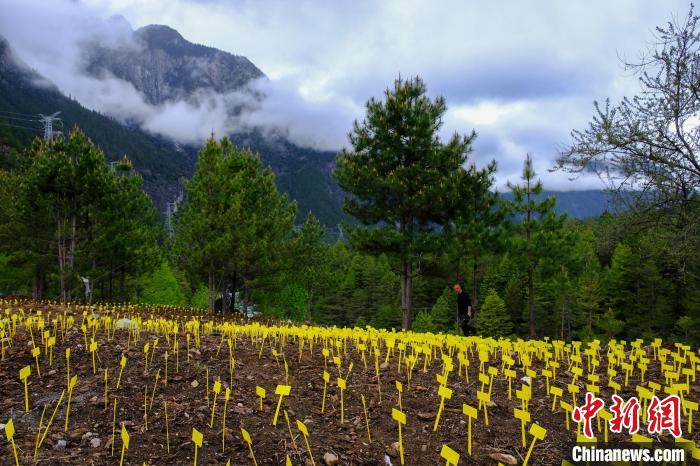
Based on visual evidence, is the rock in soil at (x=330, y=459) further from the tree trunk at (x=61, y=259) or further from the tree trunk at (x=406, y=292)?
the tree trunk at (x=61, y=259)

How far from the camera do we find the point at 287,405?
14.4 feet

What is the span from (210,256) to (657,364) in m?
14.0

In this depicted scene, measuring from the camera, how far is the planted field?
3.52m

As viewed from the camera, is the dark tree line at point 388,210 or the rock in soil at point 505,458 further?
the dark tree line at point 388,210

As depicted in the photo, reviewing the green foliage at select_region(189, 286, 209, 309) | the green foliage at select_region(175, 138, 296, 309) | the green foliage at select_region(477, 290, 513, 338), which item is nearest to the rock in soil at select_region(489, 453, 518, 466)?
the green foliage at select_region(175, 138, 296, 309)

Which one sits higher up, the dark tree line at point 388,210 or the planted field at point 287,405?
the dark tree line at point 388,210

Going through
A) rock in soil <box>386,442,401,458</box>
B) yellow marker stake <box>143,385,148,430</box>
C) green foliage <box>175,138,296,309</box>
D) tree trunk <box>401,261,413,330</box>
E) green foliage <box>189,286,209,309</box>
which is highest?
green foliage <box>175,138,296,309</box>

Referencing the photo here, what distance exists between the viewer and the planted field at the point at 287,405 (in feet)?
11.6

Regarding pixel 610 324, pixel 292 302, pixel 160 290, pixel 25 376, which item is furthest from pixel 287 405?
pixel 610 324

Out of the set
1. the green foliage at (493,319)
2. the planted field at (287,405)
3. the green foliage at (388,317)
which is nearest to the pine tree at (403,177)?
the planted field at (287,405)

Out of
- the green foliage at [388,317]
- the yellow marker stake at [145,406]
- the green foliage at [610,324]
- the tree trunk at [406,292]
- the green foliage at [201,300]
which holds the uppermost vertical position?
the tree trunk at [406,292]

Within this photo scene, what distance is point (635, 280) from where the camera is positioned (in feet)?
117

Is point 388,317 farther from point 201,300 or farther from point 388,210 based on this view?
point 388,210

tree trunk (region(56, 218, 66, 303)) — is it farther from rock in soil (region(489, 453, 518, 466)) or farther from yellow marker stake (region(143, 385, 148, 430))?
rock in soil (region(489, 453, 518, 466))
